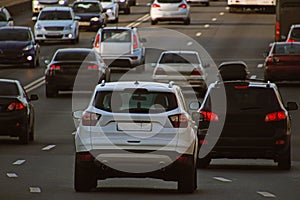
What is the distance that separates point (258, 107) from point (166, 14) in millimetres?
48104

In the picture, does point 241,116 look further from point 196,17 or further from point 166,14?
point 196,17

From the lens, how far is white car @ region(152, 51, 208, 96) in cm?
4284

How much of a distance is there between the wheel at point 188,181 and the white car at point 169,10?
171 ft

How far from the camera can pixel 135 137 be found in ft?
56.0

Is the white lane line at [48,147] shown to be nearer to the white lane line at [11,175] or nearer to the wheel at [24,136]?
the wheel at [24,136]

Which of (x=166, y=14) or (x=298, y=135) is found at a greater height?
(x=298, y=135)

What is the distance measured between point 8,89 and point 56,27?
30.9m

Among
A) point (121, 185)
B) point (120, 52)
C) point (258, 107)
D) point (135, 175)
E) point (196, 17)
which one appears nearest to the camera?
point (135, 175)

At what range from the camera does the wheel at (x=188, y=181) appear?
17.4m

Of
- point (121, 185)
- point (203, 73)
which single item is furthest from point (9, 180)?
point (203, 73)

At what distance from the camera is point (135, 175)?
17141mm

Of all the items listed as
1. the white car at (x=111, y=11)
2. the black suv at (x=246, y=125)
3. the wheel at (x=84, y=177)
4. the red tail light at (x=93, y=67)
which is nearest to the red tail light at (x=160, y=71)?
the red tail light at (x=93, y=67)

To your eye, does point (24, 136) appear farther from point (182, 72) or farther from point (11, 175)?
point (182, 72)

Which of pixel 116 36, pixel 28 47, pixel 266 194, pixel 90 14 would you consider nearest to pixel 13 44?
pixel 28 47
